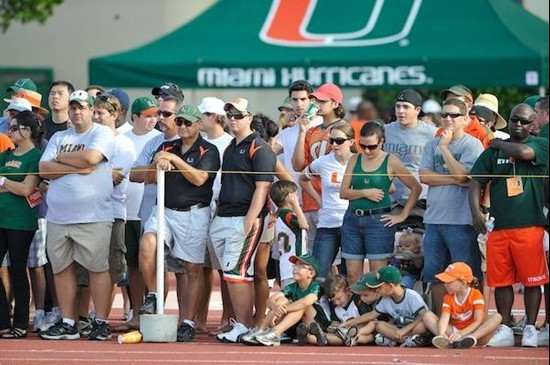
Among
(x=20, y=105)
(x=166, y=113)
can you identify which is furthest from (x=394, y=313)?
(x=20, y=105)

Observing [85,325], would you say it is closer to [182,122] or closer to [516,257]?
[182,122]

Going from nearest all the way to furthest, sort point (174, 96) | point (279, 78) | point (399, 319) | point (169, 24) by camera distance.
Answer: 1. point (399, 319)
2. point (174, 96)
3. point (279, 78)
4. point (169, 24)

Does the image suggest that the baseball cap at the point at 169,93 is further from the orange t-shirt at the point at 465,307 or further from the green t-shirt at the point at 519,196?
the orange t-shirt at the point at 465,307

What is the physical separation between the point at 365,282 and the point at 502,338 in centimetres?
117

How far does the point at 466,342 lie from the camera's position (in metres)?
12.7

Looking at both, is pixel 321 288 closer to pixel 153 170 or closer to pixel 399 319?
pixel 399 319

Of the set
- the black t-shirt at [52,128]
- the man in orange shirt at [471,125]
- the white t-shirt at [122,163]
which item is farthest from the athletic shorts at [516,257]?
the black t-shirt at [52,128]

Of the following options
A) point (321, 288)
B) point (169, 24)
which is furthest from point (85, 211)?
point (169, 24)

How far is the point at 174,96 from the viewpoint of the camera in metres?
14.0

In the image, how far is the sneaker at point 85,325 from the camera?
1376 centimetres

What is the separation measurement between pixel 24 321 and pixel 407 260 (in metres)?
3.29

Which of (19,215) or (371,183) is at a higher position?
(371,183)

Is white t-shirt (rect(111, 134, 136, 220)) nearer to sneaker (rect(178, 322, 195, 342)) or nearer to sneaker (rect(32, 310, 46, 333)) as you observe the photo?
sneaker (rect(32, 310, 46, 333))

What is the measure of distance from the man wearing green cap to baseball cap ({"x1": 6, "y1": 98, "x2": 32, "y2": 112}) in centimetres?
157
